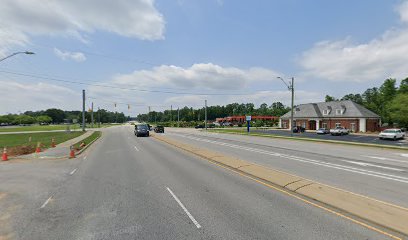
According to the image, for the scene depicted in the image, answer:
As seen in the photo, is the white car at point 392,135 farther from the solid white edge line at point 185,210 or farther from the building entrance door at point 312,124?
the solid white edge line at point 185,210

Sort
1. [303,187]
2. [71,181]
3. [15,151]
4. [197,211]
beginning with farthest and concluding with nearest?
1. [15,151]
2. [71,181]
3. [303,187]
4. [197,211]

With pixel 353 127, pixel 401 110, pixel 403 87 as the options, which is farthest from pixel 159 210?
pixel 403 87

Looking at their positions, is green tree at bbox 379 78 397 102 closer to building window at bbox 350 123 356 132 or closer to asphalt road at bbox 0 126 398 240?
building window at bbox 350 123 356 132

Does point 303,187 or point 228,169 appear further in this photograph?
point 228,169

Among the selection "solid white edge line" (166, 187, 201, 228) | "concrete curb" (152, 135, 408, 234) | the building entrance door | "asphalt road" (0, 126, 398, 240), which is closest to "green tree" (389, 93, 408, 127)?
the building entrance door

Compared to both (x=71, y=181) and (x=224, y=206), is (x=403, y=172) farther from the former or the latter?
(x=71, y=181)

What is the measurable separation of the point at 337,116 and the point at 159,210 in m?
66.0

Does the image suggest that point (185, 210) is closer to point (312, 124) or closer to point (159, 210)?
point (159, 210)

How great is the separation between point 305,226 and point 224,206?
2.28 meters

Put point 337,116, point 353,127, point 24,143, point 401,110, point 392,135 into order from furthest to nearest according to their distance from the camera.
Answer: point 337,116, point 353,127, point 401,110, point 392,135, point 24,143

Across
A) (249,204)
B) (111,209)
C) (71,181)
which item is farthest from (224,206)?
(71,181)

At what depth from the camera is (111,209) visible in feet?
23.2

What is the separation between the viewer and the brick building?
58.0 m

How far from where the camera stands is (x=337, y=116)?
2453 inches
